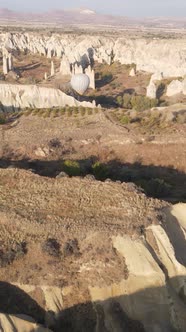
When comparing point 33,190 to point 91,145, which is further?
point 91,145

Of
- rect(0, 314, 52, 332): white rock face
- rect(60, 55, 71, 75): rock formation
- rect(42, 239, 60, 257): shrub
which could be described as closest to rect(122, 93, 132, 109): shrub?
rect(60, 55, 71, 75): rock formation

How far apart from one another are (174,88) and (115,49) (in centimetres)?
4488

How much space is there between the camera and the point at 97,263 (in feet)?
54.9

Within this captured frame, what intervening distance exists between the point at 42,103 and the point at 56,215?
43446 millimetres

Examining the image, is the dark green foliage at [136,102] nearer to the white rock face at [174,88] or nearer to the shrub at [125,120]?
the white rock face at [174,88]

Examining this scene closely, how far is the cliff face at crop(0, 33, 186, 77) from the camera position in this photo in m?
90.2

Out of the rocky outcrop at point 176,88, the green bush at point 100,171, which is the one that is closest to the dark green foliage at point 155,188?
the green bush at point 100,171

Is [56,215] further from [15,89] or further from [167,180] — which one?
[15,89]

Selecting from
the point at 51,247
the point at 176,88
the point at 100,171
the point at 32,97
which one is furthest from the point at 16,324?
the point at 176,88

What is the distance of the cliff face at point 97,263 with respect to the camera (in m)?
15.7

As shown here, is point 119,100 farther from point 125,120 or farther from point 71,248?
point 71,248

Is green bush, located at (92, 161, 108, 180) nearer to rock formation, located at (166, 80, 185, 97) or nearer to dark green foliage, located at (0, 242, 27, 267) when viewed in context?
dark green foliage, located at (0, 242, 27, 267)

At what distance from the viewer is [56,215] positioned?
1870cm

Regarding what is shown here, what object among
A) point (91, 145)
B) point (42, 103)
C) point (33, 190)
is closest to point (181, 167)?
point (91, 145)
